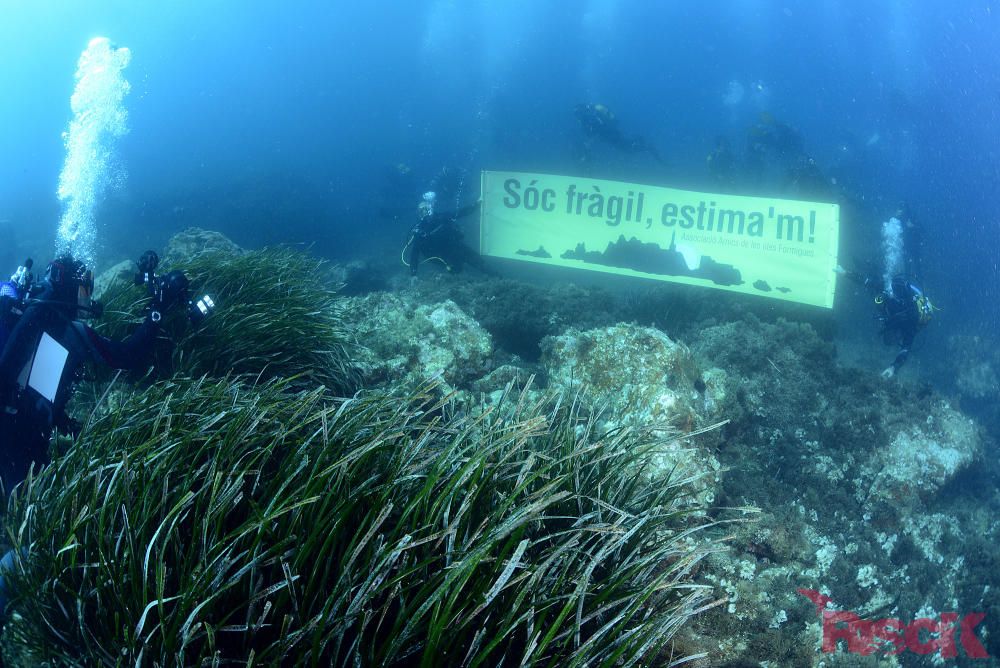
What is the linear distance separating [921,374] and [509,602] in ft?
51.2

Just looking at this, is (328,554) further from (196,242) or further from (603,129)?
(603,129)

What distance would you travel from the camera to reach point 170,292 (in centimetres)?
400

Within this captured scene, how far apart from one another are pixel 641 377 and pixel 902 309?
871cm

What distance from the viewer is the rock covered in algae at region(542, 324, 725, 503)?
14.9 ft

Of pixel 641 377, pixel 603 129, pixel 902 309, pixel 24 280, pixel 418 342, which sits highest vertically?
pixel 603 129

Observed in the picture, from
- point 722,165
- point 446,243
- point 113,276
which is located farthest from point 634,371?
point 722,165

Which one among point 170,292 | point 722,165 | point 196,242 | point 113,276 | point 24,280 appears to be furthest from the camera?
point 722,165

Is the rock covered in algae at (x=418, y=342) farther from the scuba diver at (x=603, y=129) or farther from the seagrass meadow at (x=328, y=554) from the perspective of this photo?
the scuba diver at (x=603, y=129)

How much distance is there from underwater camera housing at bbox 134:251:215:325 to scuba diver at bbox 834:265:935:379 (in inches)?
421

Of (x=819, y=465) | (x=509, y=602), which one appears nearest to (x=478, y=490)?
(x=509, y=602)

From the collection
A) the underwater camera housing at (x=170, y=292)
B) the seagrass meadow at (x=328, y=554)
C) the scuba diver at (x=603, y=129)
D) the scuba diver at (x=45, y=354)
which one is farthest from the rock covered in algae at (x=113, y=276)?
the scuba diver at (x=603, y=129)

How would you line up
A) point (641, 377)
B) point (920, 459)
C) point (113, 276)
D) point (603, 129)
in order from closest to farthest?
point (641, 377), point (920, 459), point (113, 276), point (603, 129)

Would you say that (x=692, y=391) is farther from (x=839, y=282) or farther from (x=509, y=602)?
(x=839, y=282)

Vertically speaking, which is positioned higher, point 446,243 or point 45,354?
point 45,354
